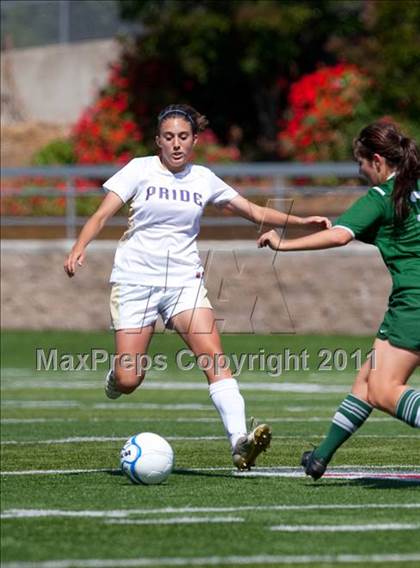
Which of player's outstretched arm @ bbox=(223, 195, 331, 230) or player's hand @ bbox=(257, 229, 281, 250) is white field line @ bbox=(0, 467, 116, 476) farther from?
player's hand @ bbox=(257, 229, 281, 250)

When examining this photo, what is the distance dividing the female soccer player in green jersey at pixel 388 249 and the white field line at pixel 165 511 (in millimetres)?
597

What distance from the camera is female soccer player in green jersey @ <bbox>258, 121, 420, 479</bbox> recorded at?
24.9 ft

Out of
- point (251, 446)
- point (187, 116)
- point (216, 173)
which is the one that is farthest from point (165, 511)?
point (216, 173)

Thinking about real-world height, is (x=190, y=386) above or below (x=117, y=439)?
below

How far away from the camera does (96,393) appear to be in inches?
588

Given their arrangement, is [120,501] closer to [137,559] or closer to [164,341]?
[137,559]

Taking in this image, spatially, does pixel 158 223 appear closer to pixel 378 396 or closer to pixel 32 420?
pixel 378 396

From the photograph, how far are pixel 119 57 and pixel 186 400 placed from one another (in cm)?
1582

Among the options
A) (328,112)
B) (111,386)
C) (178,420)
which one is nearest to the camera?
(111,386)

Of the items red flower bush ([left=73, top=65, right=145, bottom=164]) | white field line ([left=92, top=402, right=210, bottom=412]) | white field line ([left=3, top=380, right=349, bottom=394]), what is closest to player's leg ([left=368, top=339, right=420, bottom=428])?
white field line ([left=92, top=402, right=210, bottom=412])

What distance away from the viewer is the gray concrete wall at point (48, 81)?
30141 mm

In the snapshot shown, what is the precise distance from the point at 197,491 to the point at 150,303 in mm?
1390

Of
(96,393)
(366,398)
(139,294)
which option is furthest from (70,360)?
(366,398)

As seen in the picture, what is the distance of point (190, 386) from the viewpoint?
50.8 ft
